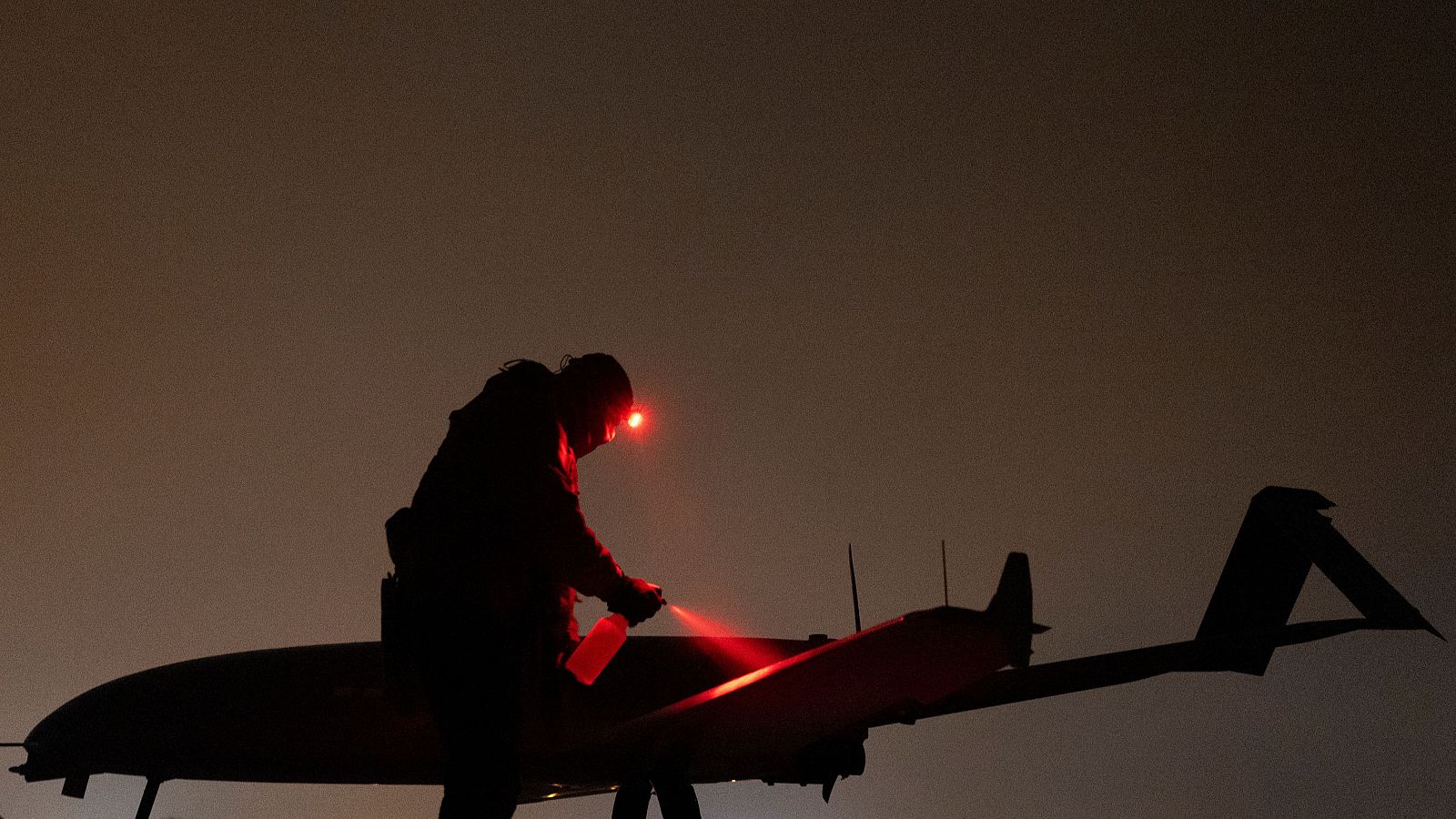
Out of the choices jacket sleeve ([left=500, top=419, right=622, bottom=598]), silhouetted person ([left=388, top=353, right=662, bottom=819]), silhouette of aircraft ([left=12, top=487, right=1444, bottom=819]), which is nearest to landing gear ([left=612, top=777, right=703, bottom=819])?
silhouette of aircraft ([left=12, top=487, right=1444, bottom=819])

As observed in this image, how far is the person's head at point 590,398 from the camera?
450cm

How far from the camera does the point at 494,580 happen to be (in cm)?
388

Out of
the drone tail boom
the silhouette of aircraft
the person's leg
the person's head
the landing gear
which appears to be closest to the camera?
the person's leg

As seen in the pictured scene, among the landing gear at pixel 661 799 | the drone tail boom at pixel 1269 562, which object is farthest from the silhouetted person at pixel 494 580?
the drone tail boom at pixel 1269 562

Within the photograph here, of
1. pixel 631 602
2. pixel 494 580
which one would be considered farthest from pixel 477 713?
pixel 631 602

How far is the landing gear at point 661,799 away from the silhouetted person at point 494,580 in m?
1.62

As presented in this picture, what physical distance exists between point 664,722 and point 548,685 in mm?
854

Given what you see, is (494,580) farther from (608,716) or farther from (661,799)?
(661,799)

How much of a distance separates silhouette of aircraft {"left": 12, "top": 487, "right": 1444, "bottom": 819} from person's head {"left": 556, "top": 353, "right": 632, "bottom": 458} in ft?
4.54

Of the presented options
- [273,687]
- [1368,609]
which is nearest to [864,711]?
[1368,609]

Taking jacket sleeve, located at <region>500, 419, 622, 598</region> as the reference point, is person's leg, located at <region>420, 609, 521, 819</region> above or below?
below

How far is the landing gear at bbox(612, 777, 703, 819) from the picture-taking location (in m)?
5.35

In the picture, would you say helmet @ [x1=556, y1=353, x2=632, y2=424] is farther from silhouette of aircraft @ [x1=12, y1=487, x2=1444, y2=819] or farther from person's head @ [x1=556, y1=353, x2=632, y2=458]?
silhouette of aircraft @ [x1=12, y1=487, x2=1444, y2=819]

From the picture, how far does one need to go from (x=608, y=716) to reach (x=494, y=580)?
6.68ft
